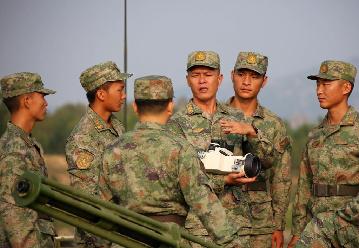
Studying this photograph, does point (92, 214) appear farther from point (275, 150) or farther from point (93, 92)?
point (275, 150)

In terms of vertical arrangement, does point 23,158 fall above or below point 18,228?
above

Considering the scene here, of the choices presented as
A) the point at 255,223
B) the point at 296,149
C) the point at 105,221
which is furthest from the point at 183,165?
the point at 296,149

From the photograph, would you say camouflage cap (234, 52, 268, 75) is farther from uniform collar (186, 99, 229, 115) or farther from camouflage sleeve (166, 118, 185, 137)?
camouflage sleeve (166, 118, 185, 137)

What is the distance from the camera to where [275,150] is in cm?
995

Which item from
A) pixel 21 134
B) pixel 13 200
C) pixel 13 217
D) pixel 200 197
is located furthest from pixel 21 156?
pixel 200 197

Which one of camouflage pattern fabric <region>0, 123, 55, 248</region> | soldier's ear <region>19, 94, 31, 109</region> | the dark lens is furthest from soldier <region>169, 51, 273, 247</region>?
camouflage pattern fabric <region>0, 123, 55, 248</region>

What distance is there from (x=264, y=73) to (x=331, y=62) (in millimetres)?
902

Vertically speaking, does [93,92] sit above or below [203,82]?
below

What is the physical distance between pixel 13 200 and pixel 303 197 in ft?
10.9

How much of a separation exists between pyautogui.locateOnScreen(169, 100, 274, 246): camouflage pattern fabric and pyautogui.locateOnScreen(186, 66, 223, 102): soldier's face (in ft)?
0.47

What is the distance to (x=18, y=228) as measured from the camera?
25.3 feet

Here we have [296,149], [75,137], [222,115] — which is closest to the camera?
[75,137]

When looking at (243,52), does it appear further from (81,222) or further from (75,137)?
(81,222)

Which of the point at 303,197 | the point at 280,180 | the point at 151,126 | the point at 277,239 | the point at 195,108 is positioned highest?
the point at 151,126
